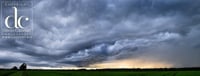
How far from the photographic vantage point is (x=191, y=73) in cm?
5047

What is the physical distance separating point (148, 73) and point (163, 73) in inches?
92.3

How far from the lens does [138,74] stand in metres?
53.3

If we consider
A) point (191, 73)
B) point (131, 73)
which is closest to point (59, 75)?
point (131, 73)

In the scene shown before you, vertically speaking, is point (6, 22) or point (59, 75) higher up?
point (6, 22)

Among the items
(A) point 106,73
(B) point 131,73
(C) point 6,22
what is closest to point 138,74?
(B) point 131,73

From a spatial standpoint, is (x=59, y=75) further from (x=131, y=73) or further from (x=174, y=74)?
(x=174, y=74)

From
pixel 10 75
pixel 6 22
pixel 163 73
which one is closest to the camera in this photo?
pixel 6 22

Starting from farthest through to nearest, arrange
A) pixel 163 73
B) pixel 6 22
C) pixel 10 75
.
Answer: pixel 163 73 → pixel 10 75 → pixel 6 22

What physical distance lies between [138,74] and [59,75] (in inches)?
463

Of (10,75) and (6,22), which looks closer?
(6,22)

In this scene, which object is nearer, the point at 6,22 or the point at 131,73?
the point at 6,22

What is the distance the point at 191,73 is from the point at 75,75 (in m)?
16.1

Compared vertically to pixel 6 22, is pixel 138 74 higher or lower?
lower

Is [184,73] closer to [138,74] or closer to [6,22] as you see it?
[138,74]
